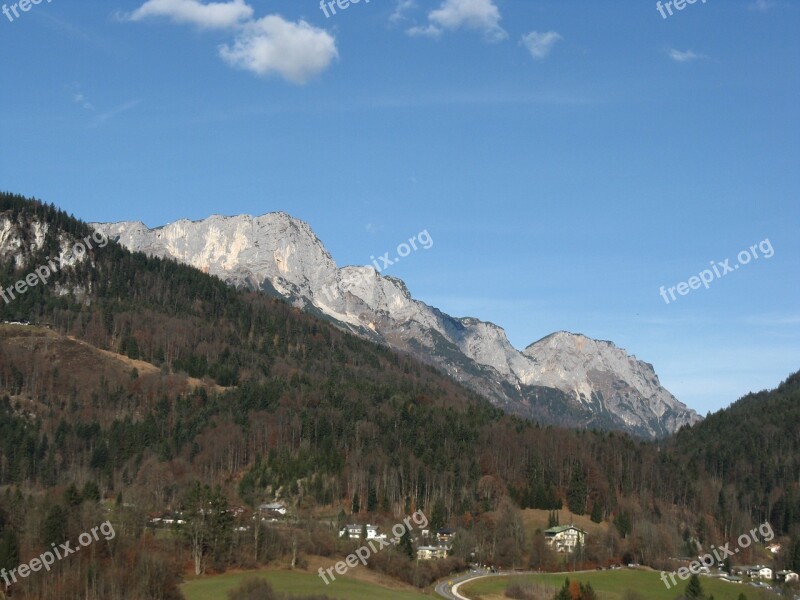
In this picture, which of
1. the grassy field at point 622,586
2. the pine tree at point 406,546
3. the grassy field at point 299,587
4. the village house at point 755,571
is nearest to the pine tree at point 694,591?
the grassy field at point 622,586

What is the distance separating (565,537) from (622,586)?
31647 millimetres

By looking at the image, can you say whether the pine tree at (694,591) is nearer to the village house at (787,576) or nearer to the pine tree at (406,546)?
the village house at (787,576)

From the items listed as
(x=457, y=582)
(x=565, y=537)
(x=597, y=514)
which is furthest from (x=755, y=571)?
(x=457, y=582)

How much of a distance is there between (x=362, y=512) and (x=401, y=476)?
15861 millimetres

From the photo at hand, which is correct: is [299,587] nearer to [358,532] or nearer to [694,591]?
A: [358,532]

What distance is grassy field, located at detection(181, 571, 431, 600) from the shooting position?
333 feet

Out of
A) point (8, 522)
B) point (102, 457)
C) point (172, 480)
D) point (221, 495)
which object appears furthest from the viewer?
point (102, 457)

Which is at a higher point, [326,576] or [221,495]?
[221,495]

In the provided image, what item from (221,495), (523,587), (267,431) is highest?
(267,431)

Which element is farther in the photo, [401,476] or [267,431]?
[267,431]

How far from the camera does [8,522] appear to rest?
360 feet

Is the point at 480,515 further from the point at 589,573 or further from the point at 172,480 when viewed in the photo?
the point at 172,480

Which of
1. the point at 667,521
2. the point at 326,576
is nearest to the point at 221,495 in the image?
the point at 326,576

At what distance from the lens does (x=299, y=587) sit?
104188 millimetres
